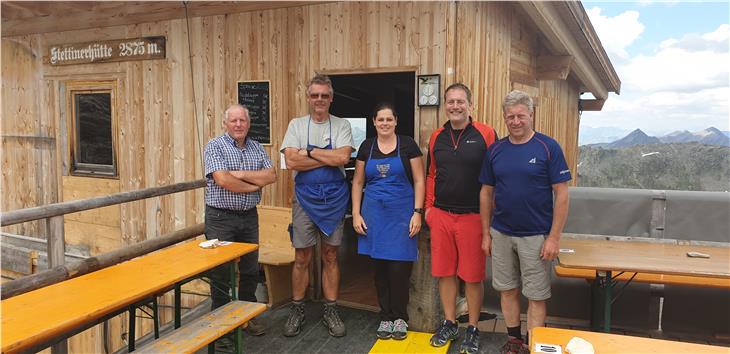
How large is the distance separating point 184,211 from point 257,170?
6.62 ft

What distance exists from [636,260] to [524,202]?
81cm

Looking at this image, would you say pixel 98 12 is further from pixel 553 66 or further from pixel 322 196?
pixel 553 66

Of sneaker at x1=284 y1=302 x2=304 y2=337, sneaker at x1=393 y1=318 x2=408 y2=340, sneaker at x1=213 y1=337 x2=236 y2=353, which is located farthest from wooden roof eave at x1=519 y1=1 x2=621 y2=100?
sneaker at x1=213 y1=337 x2=236 y2=353

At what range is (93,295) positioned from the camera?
2449 millimetres

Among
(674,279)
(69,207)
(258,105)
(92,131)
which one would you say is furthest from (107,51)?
(674,279)

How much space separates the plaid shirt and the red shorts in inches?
50.3

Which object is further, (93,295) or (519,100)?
(519,100)

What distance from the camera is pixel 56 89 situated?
19.6 feet

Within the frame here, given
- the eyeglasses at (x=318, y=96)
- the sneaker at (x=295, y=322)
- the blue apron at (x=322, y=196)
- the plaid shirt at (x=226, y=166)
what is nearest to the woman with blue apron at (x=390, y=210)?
the blue apron at (x=322, y=196)

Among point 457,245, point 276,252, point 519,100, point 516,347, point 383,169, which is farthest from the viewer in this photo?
point 276,252

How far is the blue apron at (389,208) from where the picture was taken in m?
3.45

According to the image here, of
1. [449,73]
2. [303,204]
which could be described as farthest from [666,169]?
[303,204]

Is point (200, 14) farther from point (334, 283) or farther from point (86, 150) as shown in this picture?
point (334, 283)

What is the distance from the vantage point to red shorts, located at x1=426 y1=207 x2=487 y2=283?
10.6 feet
